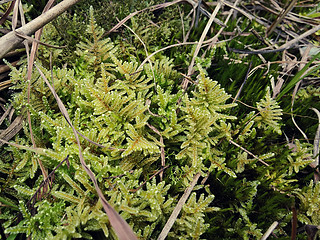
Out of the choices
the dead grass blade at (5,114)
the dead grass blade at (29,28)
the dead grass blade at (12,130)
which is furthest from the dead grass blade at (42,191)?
the dead grass blade at (29,28)

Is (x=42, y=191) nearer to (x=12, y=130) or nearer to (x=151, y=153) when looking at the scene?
(x=12, y=130)

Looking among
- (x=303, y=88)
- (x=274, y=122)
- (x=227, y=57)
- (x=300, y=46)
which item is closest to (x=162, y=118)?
(x=274, y=122)

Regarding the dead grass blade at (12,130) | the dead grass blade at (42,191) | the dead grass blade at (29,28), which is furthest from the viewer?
the dead grass blade at (12,130)

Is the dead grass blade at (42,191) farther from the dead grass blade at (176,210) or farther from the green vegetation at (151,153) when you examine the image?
the dead grass blade at (176,210)

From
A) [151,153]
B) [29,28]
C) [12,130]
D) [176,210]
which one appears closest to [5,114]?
[12,130]

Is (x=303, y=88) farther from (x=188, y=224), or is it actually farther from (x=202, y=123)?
(x=188, y=224)
